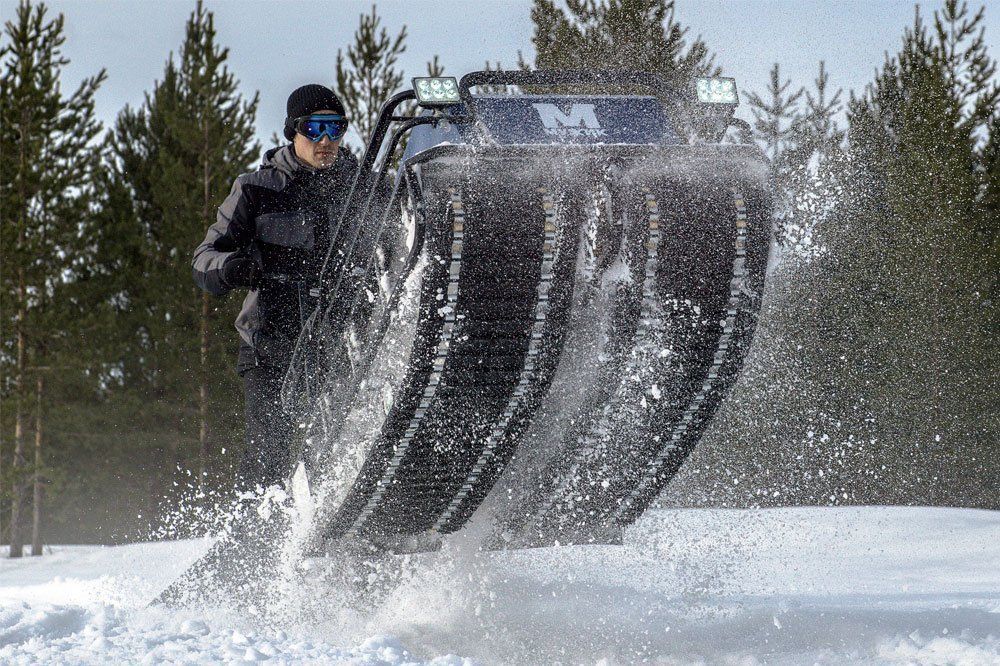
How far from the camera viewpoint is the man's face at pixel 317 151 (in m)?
4.71

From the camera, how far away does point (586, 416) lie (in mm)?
4609

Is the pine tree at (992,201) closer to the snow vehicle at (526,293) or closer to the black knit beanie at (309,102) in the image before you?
the snow vehicle at (526,293)

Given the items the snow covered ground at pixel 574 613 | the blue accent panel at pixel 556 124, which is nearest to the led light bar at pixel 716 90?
the blue accent panel at pixel 556 124

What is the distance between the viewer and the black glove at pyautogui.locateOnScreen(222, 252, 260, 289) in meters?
4.44

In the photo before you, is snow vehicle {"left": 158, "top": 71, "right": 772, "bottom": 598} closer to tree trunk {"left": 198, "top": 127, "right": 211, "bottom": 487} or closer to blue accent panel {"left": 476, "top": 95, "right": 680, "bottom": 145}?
blue accent panel {"left": 476, "top": 95, "right": 680, "bottom": 145}

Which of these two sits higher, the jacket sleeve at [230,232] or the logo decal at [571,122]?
the logo decal at [571,122]

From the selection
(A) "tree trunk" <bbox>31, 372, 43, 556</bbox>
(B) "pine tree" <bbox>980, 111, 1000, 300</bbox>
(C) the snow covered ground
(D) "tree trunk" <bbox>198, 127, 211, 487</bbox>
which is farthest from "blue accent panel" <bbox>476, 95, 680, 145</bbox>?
(B) "pine tree" <bbox>980, 111, 1000, 300</bbox>

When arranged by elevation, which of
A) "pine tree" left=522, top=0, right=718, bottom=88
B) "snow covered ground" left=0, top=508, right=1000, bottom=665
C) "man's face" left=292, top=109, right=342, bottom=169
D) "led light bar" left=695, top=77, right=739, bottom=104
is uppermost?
"pine tree" left=522, top=0, right=718, bottom=88

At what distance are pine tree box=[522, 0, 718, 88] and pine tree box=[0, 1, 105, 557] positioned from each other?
21.7 ft

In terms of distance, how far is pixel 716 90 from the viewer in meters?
4.21

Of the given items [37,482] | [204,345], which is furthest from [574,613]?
[204,345]

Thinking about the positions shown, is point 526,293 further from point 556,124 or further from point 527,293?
point 556,124

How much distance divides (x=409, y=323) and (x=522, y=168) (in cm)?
66

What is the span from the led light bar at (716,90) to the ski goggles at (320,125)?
4.62ft
